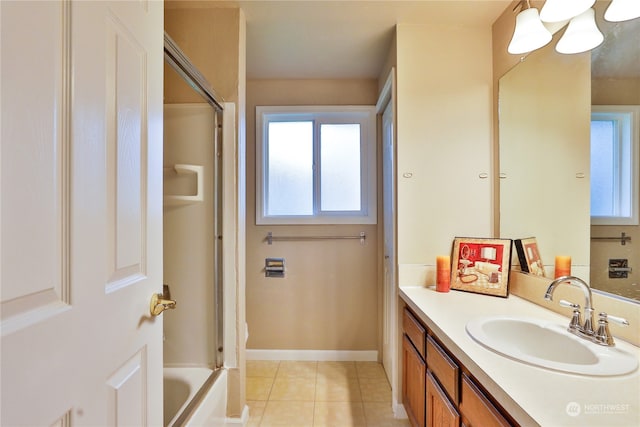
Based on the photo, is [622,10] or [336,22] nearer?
[622,10]

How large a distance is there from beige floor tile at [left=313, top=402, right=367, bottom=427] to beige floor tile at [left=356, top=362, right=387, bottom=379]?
0.37 metres

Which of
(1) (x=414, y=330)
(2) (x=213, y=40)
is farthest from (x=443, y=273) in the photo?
(2) (x=213, y=40)

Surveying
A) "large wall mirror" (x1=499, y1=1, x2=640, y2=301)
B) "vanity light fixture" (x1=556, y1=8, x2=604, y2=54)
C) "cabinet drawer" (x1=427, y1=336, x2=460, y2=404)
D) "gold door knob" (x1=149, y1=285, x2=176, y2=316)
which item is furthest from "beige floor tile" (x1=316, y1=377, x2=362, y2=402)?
"vanity light fixture" (x1=556, y1=8, x2=604, y2=54)

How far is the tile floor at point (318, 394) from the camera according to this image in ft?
5.98

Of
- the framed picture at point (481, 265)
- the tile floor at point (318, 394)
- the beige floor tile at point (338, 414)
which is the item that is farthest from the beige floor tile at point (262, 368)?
the framed picture at point (481, 265)

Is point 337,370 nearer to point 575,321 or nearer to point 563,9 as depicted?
Answer: point 575,321

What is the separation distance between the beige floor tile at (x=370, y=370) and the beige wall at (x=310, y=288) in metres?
0.14

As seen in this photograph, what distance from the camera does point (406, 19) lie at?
5.94ft

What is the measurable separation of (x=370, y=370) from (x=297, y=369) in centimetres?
61

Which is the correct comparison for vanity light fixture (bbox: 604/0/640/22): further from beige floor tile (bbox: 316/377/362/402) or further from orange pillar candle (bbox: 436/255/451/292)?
beige floor tile (bbox: 316/377/362/402)

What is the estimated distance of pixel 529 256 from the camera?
5.13 ft

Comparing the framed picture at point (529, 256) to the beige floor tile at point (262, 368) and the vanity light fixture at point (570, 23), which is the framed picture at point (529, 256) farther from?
the beige floor tile at point (262, 368)

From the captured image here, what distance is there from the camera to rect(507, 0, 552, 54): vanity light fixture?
1.38 m

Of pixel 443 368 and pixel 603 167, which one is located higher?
pixel 603 167
